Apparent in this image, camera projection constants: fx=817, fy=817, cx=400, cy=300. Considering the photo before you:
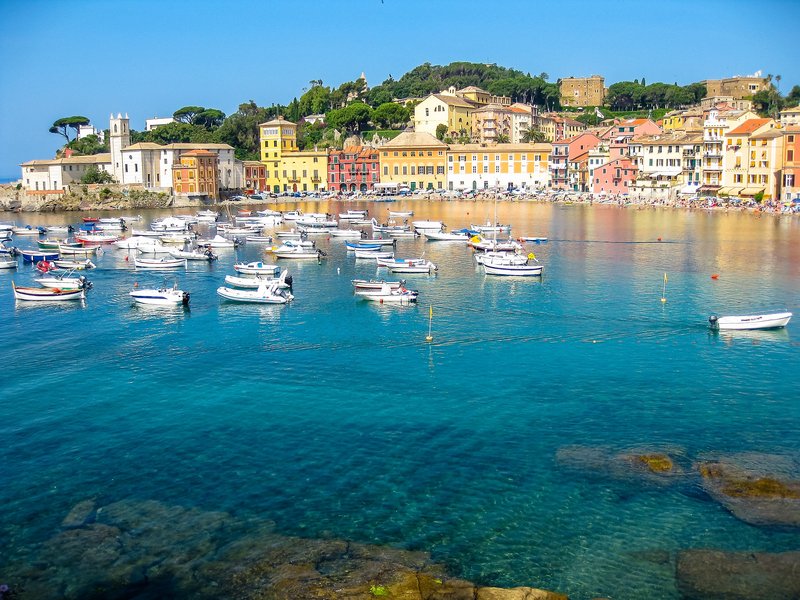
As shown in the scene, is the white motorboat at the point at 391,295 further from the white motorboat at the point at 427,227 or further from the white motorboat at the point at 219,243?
the white motorboat at the point at 427,227

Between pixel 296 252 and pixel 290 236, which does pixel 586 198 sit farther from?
pixel 296 252

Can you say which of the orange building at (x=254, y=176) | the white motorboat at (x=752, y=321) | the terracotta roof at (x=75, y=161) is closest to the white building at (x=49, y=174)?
the terracotta roof at (x=75, y=161)

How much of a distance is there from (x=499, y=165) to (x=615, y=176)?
12.7m

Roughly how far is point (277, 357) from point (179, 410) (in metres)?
4.52

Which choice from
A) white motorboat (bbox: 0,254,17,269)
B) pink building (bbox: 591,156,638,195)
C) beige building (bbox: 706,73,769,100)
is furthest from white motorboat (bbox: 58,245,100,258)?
beige building (bbox: 706,73,769,100)

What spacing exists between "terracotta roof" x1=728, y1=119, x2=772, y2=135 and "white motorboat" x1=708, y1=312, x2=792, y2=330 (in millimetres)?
44718

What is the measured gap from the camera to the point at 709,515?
1287 cm

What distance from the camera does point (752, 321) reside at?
24594mm

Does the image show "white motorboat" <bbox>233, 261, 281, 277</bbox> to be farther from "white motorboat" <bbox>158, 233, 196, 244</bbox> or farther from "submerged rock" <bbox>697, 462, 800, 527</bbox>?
"submerged rock" <bbox>697, 462, 800, 527</bbox>

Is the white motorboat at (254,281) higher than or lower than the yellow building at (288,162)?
lower

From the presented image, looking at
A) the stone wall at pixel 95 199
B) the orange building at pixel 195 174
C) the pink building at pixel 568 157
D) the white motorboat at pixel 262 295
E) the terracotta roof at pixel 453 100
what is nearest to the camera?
the white motorboat at pixel 262 295

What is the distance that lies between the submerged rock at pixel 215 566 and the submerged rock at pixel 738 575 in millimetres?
2162

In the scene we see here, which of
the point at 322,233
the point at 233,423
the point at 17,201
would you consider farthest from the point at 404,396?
the point at 17,201

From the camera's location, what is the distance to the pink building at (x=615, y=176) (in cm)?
7469
